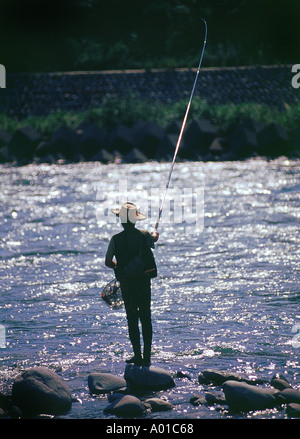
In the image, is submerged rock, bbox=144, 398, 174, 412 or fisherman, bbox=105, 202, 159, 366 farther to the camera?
fisherman, bbox=105, 202, 159, 366

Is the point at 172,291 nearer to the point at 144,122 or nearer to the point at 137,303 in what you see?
the point at 137,303

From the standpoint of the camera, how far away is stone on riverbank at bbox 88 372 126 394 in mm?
6777

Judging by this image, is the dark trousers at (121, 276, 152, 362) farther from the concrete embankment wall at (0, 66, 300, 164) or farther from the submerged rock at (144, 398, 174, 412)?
the concrete embankment wall at (0, 66, 300, 164)

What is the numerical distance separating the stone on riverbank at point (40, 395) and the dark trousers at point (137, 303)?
0.80 meters

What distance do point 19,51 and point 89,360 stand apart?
46.2 metres

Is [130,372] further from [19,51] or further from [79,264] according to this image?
[19,51]

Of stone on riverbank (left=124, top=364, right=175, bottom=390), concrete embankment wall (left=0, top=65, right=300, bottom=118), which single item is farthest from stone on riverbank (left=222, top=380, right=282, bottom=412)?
concrete embankment wall (left=0, top=65, right=300, bottom=118)

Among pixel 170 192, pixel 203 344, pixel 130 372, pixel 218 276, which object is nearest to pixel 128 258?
pixel 130 372

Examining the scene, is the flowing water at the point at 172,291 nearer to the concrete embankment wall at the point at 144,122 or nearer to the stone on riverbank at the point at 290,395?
the stone on riverbank at the point at 290,395

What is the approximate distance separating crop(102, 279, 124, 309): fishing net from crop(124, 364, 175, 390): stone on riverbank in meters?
0.61

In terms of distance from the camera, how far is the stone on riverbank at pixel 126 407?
6.22 meters

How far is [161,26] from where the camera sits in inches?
1898

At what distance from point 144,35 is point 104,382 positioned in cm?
4721

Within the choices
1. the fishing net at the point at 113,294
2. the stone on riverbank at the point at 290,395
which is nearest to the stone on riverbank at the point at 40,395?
the fishing net at the point at 113,294
